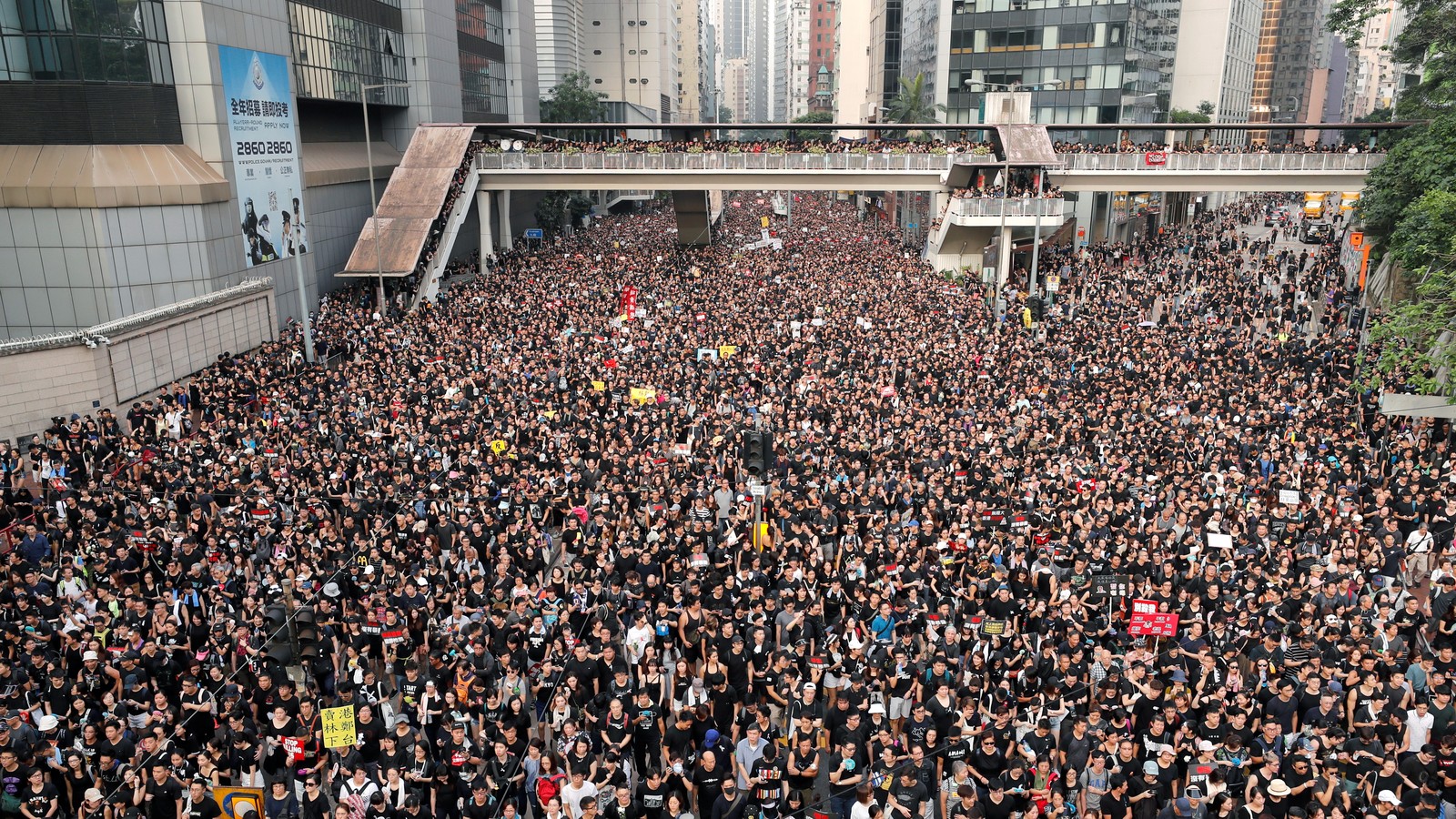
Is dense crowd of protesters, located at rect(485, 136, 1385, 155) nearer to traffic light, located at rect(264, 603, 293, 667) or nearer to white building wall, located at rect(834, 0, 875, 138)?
traffic light, located at rect(264, 603, 293, 667)

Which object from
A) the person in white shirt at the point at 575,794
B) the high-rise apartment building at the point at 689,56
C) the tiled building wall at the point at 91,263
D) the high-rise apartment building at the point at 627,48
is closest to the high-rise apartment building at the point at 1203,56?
the high-rise apartment building at the point at 627,48

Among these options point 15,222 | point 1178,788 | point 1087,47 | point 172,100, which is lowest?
point 1178,788

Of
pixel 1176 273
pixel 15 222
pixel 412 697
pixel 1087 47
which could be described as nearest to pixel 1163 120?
pixel 1087 47

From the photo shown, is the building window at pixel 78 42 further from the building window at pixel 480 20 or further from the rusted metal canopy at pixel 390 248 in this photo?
the building window at pixel 480 20

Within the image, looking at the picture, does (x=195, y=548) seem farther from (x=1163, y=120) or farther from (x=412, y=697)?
(x=1163, y=120)

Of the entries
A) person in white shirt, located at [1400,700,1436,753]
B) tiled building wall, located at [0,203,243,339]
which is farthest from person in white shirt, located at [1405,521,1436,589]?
tiled building wall, located at [0,203,243,339]

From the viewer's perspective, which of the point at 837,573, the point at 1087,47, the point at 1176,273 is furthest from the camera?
the point at 1087,47

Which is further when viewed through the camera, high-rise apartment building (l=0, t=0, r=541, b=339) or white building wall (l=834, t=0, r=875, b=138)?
white building wall (l=834, t=0, r=875, b=138)
